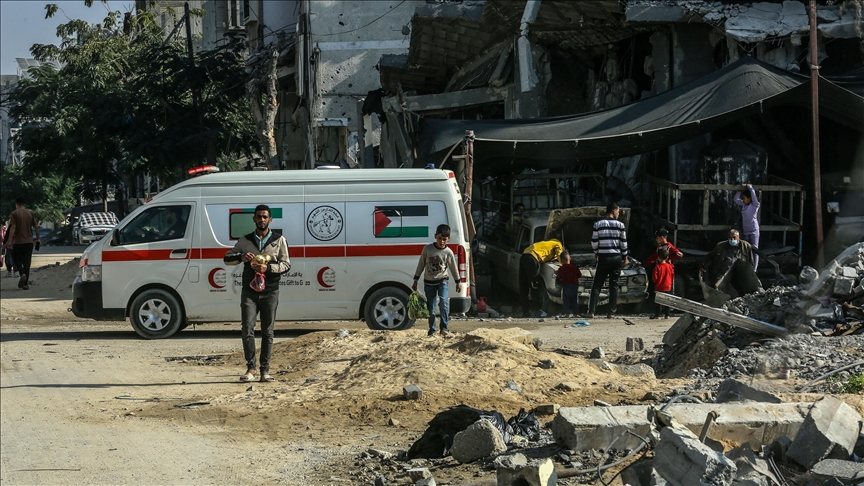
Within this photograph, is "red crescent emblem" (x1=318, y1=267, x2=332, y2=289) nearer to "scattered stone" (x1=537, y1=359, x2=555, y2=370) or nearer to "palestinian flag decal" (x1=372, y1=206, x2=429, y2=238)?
"palestinian flag decal" (x1=372, y1=206, x2=429, y2=238)

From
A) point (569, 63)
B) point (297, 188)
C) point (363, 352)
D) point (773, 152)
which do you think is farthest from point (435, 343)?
point (569, 63)

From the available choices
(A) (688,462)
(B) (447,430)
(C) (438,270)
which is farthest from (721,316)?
(A) (688,462)

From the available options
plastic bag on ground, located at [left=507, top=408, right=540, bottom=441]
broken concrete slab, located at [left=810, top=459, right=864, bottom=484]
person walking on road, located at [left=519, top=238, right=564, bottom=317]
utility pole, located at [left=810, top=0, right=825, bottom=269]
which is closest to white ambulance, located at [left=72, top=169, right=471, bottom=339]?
person walking on road, located at [left=519, top=238, right=564, bottom=317]

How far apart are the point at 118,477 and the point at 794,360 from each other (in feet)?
20.4

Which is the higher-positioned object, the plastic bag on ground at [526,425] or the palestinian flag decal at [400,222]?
the palestinian flag decal at [400,222]

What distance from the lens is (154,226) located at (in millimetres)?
13109

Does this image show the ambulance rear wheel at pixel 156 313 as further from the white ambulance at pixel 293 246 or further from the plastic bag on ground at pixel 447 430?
the plastic bag on ground at pixel 447 430

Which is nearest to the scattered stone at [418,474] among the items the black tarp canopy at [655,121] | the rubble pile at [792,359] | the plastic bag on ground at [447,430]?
the plastic bag on ground at [447,430]

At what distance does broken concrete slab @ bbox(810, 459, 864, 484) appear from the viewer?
18.1 feet

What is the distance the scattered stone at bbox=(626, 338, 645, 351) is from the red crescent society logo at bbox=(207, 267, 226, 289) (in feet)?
17.5

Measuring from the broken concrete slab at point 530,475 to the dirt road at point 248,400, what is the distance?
0.56m

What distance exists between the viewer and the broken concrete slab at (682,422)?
634cm

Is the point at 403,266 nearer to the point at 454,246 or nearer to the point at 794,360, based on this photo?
the point at 454,246

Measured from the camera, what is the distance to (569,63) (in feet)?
72.2
